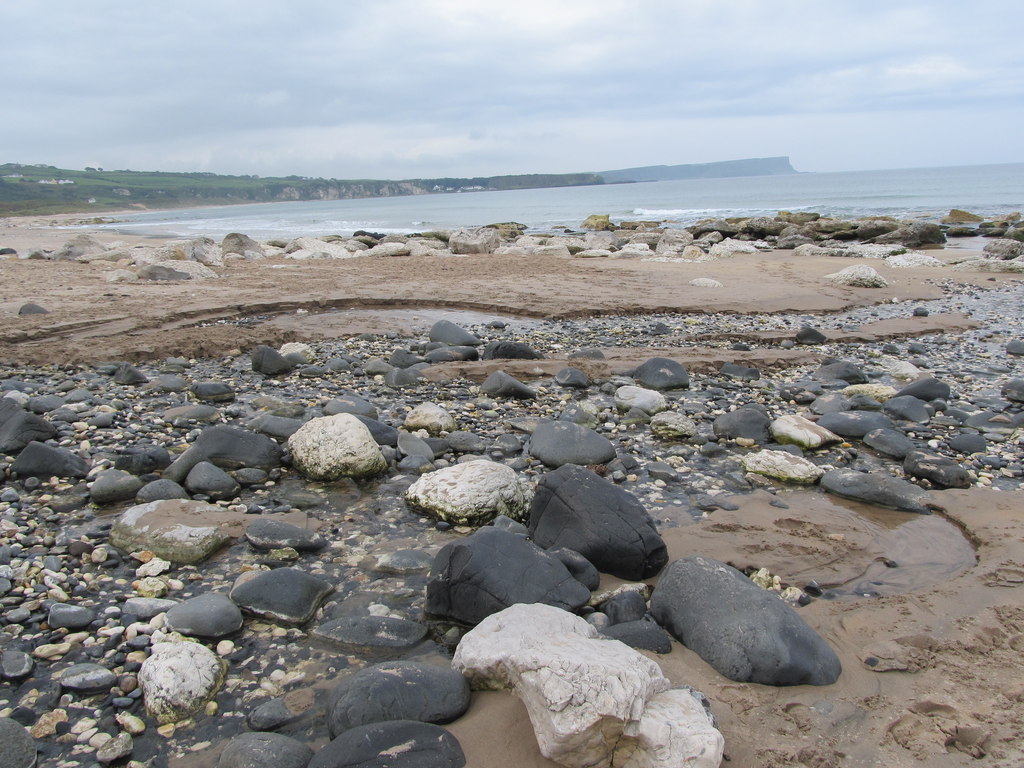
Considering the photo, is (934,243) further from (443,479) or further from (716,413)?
(443,479)

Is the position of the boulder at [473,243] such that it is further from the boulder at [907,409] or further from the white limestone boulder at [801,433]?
the white limestone boulder at [801,433]

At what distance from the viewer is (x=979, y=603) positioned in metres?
3.19

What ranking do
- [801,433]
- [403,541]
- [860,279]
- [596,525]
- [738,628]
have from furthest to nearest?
[860,279]
[801,433]
[403,541]
[596,525]
[738,628]

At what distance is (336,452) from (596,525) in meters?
2.01

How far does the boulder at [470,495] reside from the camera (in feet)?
13.3

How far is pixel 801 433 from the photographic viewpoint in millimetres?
5340

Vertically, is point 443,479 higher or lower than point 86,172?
lower

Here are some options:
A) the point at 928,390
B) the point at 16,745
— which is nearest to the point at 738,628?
the point at 16,745

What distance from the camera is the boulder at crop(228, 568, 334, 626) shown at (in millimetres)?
3074

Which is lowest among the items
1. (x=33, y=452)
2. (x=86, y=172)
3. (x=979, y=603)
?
(x=979, y=603)

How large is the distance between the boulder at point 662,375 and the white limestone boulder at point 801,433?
147 centimetres

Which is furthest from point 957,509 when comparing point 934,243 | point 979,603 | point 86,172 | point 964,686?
point 86,172

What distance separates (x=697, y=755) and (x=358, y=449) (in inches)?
125

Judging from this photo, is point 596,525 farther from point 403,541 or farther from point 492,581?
point 403,541
